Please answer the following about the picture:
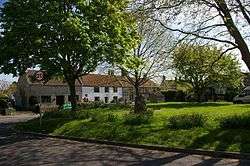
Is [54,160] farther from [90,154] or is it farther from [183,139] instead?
[183,139]

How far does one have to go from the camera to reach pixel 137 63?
34.1 m

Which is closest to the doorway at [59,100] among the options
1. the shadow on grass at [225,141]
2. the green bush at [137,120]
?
the green bush at [137,120]

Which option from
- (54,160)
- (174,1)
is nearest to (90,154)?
(54,160)

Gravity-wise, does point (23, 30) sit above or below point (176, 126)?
above

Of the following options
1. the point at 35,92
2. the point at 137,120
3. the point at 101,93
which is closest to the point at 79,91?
the point at 101,93

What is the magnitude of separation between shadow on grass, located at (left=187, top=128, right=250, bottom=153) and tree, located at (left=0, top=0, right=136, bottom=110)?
12.8 metres

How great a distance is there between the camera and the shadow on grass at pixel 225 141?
48.7 feet

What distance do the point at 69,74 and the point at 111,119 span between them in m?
8.96

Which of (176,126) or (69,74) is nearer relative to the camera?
(176,126)

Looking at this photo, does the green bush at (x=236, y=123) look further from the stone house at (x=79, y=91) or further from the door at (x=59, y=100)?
the door at (x=59, y=100)

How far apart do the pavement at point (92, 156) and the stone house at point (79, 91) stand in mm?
54724

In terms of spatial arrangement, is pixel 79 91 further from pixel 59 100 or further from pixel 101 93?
pixel 101 93

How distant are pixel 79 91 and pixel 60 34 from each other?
6200cm

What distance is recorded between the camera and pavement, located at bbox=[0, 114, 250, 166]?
13672 millimetres
